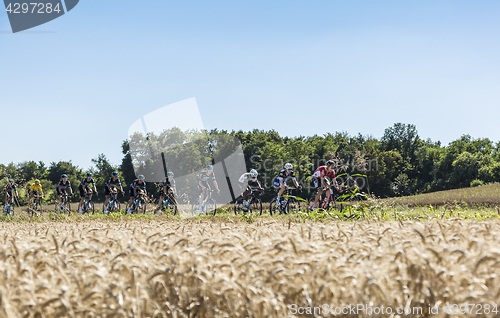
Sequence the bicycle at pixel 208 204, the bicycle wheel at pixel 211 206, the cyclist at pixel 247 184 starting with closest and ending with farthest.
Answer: the cyclist at pixel 247 184 → the bicycle at pixel 208 204 → the bicycle wheel at pixel 211 206

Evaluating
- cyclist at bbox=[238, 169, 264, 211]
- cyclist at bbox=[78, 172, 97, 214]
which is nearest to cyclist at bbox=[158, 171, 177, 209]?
cyclist at bbox=[238, 169, 264, 211]

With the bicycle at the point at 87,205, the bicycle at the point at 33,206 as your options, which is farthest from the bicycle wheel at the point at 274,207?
the bicycle at the point at 87,205

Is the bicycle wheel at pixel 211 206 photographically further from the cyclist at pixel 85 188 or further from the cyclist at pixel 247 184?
the cyclist at pixel 85 188

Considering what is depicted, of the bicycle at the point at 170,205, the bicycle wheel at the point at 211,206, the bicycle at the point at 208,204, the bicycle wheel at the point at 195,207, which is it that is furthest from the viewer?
the bicycle wheel at the point at 195,207

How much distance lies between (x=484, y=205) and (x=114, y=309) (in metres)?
18.8

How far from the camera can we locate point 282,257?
280 centimetres

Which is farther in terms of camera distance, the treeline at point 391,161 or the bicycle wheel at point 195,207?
the treeline at point 391,161

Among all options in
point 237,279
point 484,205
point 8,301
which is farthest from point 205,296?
point 484,205

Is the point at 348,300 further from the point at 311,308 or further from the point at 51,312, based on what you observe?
the point at 51,312

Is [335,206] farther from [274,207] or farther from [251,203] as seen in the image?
[251,203]

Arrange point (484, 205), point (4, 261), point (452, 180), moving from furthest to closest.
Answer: point (452, 180)
point (484, 205)
point (4, 261)

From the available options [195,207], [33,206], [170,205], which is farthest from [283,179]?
[33,206]

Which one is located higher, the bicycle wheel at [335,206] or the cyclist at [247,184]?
the cyclist at [247,184]

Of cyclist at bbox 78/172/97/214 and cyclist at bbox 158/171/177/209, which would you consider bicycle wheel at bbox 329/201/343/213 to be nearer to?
cyclist at bbox 158/171/177/209
